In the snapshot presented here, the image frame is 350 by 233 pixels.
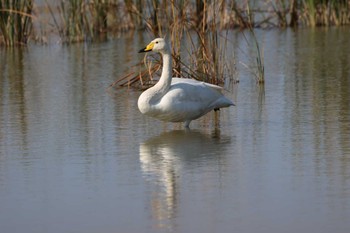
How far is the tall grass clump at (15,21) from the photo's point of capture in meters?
16.7

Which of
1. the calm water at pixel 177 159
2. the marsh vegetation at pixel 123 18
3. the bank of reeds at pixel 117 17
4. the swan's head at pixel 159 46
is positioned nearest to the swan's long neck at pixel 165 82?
the swan's head at pixel 159 46

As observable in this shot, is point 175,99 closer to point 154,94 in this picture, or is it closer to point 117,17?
point 154,94

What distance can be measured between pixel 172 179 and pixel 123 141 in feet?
5.82

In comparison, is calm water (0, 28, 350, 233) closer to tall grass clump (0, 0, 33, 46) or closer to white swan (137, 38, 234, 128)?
white swan (137, 38, 234, 128)

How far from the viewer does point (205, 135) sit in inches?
367

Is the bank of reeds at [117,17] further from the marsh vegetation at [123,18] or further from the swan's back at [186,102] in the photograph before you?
the swan's back at [186,102]

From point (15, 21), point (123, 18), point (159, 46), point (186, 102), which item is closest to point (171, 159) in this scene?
point (186, 102)

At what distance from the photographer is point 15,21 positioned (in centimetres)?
1727

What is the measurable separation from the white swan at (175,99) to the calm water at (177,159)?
0.20 m

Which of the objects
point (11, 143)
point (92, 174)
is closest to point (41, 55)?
point (11, 143)

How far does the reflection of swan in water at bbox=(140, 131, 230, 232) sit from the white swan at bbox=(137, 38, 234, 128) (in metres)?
0.20

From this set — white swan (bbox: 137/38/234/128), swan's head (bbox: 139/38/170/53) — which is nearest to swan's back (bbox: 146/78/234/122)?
white swan (bbox: 137/38/234/128)

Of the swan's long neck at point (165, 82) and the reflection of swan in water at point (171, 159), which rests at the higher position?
the swan's long neck at point (165, 82)

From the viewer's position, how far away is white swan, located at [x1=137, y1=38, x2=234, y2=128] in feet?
30.7
